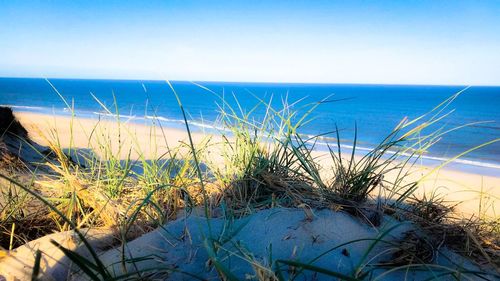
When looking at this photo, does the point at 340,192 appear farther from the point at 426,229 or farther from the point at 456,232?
the point at 456,232

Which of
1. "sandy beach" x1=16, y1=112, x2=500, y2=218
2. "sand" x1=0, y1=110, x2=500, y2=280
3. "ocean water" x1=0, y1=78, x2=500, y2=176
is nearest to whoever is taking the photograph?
"sand" x1=0, y1=110, x2=500, y2=280

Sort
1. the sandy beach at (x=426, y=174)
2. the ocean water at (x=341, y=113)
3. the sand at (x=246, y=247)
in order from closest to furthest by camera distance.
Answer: the sand at (x=246, y=247) → the sandy beach at (x=426, y=174) → the ocean water at (x=341, y=113)

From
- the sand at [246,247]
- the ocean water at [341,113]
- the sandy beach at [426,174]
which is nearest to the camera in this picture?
the sand at [246,247]

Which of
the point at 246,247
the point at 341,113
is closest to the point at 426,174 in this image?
the point at 246,247

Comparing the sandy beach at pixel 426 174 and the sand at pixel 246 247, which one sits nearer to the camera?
the sand at pixel 246 247

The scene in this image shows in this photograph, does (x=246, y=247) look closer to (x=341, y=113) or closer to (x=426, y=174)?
(x=426, y=174)

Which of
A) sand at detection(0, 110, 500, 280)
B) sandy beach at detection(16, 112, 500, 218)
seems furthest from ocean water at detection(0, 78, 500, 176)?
sand at detection(0, 110, 500, 280)

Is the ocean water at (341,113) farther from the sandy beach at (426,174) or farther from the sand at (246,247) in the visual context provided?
the sand at (246,247)

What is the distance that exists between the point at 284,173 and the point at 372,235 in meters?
0.63

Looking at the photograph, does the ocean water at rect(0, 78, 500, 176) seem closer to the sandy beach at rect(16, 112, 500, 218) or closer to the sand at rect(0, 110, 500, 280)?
the sandy beach at rect(16, 112, 500, 218)

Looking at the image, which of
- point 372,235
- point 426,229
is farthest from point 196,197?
point 426,229

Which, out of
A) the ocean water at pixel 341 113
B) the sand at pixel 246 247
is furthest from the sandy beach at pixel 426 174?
the sand at pixel 246 247

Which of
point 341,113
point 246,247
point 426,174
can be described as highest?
point 426,174

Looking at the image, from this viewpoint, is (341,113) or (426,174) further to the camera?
(341,113)
